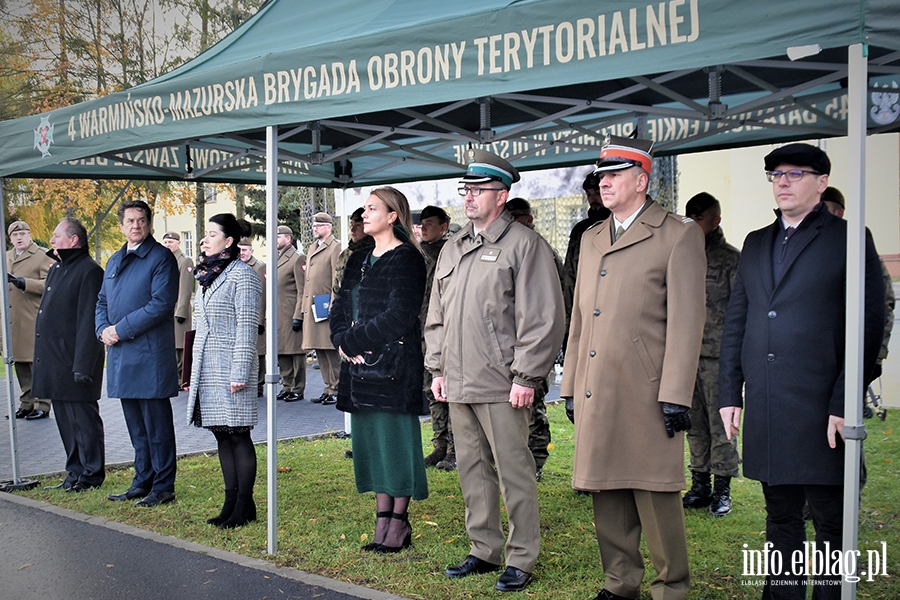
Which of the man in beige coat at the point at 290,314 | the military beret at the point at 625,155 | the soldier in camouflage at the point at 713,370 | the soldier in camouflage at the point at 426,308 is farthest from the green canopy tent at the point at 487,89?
the man in beige coat at the point at 290,314

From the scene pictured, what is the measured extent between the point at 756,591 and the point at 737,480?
2.91 meters

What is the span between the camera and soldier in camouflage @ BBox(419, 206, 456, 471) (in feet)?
24.4

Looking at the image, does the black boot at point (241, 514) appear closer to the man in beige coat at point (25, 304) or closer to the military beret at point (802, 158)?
the military beret at point (802, 158)

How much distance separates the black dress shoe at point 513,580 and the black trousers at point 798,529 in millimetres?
1222

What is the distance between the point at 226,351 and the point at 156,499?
58.7 inches

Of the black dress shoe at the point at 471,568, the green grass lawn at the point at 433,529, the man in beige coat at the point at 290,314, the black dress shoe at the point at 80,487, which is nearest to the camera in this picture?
the green grass lawn at the point at 433,529

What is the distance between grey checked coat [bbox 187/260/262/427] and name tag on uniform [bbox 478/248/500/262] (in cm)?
200

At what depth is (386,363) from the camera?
5.27 metres

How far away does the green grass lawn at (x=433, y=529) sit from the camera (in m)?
4.73

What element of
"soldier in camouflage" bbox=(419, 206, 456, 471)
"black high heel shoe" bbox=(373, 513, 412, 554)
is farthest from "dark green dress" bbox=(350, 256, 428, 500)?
"soldier in camouflage" bbox=(419, 206, 456, 471)

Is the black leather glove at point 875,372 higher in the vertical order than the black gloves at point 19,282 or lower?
lower

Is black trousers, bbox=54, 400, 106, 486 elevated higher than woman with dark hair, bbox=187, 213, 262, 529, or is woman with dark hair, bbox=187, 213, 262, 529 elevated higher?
woman with dark hair, bbox=187, 213, 262, 529

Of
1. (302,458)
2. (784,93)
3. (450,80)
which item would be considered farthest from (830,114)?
(302,458)

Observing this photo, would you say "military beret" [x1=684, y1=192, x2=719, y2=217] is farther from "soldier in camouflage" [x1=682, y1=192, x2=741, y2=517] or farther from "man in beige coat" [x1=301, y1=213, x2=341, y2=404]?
"man in beige coat" [x1=301, y1=213, x2=341, y2=404]
